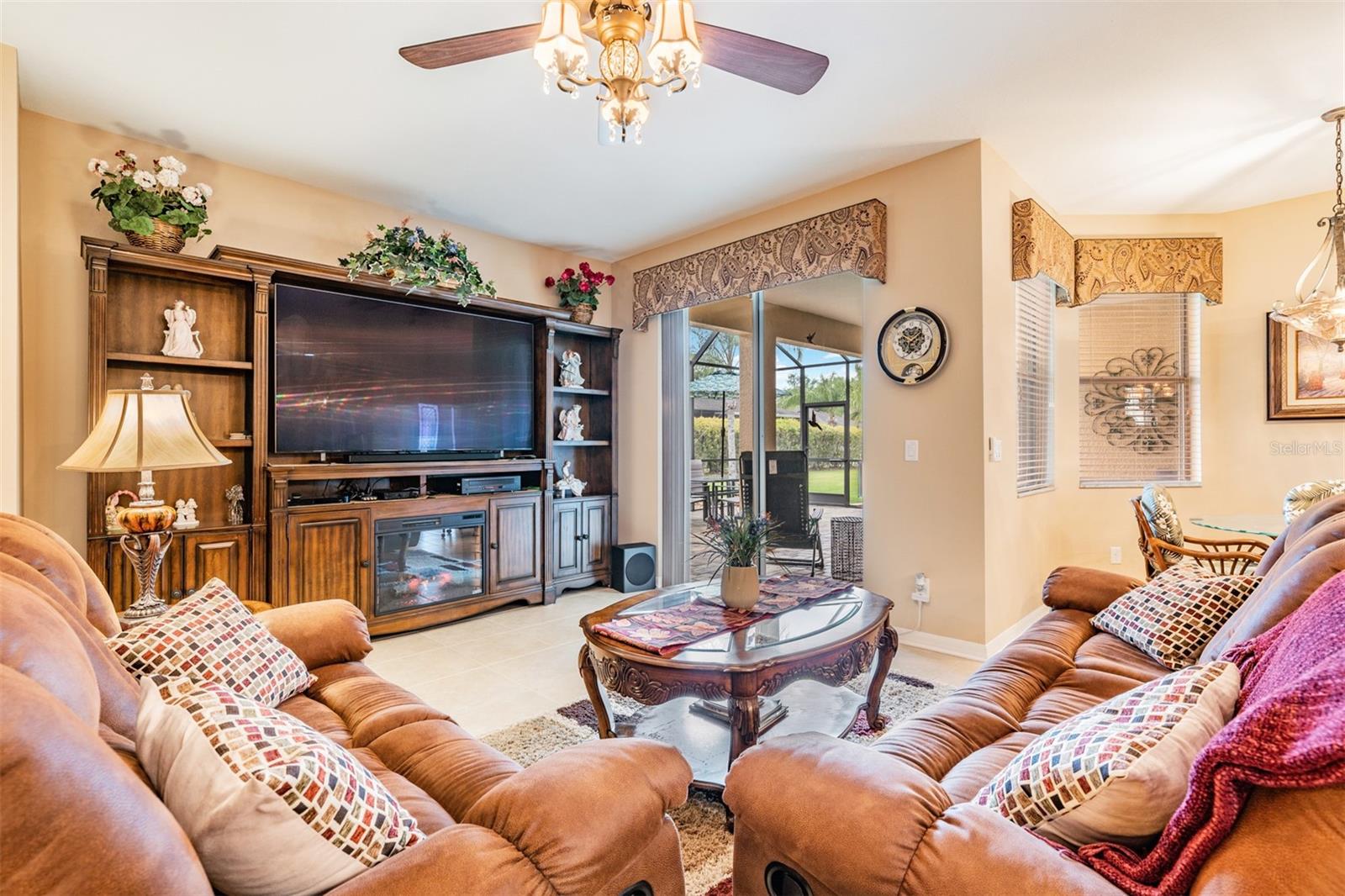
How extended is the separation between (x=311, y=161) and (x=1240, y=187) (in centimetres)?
572

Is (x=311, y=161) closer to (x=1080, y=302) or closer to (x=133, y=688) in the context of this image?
(x=133, y=688)

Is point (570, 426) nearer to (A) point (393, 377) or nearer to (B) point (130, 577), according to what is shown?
(A) point (393, 377)

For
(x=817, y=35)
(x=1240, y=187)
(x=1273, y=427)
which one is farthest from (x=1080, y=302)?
(x=817, y=35)

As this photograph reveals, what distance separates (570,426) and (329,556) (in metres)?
2.03

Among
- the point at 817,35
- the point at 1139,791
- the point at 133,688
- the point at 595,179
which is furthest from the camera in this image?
the point at 595,179

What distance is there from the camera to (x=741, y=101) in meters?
2.92

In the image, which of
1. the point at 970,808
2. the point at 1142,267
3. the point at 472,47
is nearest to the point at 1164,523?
the point at 1142,267

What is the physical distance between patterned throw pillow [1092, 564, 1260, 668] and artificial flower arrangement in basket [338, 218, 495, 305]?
3823mm

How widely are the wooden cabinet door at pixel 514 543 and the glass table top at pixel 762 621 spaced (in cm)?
198

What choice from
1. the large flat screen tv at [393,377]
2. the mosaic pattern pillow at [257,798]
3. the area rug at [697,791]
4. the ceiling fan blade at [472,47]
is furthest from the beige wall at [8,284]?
the mosaic pattern pillow at [257,798]

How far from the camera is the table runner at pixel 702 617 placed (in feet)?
6.67

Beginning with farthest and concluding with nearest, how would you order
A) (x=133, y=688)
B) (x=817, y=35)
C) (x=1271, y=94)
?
(x=1271, y=94)
(x=817, y=35)
(x=133, y=688)

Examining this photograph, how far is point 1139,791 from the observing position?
868 millimetres

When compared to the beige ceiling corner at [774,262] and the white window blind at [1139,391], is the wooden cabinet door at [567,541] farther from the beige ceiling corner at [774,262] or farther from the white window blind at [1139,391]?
the white window blind at [1139,391]
